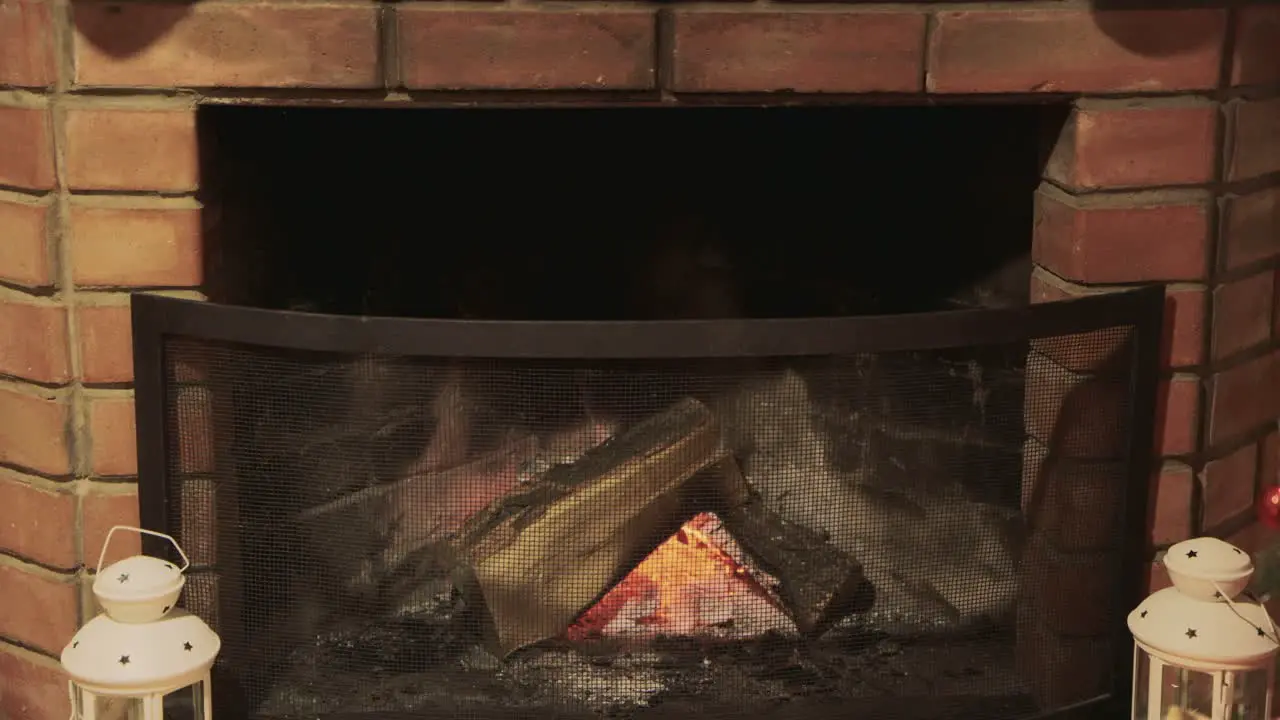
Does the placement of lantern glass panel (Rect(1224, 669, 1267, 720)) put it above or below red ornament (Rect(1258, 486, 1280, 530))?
below

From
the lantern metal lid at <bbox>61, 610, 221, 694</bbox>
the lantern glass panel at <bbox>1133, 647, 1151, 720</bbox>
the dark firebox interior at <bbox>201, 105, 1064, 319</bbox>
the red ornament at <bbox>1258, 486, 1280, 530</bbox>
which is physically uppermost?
the dark firebox interior at <bbox>201, 105, 1064, 319</bbox>

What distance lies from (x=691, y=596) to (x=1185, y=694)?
47 centimetres

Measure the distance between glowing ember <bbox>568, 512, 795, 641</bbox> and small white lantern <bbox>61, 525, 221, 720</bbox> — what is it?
353 mm

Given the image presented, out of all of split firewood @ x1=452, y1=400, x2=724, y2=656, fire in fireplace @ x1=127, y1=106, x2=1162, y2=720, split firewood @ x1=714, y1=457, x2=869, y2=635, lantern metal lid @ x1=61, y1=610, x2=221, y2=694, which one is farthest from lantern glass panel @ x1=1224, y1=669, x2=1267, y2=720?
lantern metal lid @ x1=61, y1=610, x2=221, y2=694

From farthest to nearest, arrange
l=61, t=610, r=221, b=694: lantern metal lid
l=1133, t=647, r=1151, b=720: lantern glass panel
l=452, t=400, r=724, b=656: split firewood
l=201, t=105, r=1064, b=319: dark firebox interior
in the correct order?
l=201, t=105, r=1064, b=319: dark firebox interior < l=1133, t=647, r=1151, b=720: lantern glass panel < l=452, t=400, r=724, b=656: split firewood < l=61, t=610, r=221, b=694: lantern metal lid

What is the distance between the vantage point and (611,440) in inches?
58.7

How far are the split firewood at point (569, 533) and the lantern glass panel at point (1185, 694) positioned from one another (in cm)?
49

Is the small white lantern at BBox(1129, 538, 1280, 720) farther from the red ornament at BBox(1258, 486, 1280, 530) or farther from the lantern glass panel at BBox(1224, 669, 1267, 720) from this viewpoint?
the red ornament at BBox(1258, 486, 1280, 530)

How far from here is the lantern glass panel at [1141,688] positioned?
1637 millimetres

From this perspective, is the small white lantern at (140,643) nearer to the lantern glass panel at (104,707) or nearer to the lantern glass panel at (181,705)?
the lantern glass panel at (104,707)

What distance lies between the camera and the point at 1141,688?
1.66 meters

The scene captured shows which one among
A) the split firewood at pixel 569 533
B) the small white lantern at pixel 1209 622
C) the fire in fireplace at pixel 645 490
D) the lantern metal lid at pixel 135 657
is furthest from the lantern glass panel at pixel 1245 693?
the lantern metal lid at pixel 135 657

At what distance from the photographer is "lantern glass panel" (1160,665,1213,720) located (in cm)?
155

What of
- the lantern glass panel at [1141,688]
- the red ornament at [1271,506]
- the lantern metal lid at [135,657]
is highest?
the red ornament at [1271,506]
